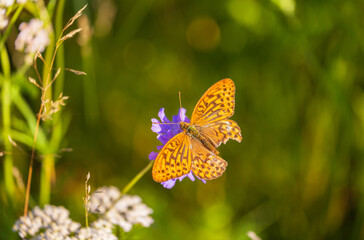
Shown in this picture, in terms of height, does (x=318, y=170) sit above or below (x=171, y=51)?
below

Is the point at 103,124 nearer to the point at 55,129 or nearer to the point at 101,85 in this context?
the point at 101,85

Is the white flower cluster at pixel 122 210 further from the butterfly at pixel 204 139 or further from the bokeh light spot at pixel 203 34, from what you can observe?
the bokeh light spot at pixel 203 34

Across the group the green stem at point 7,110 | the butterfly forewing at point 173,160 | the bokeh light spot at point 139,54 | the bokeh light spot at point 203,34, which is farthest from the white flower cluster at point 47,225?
the bokeh light spot at point 203,34

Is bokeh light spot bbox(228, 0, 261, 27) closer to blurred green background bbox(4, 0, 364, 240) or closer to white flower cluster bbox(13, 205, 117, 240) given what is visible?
blurred green background bbox(4, 0, 364, 240)

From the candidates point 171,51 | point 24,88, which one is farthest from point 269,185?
point 24,88

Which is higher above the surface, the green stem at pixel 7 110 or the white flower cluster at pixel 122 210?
the green stem at pixel 7 110

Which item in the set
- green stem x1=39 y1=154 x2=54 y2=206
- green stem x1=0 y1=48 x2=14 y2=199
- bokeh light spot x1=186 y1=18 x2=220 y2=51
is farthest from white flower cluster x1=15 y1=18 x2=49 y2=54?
bokeh light spot x1=186 y1=18 x2=220 y2=51

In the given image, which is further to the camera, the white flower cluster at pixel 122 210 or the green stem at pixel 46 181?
the green stem at pixel 46 181
